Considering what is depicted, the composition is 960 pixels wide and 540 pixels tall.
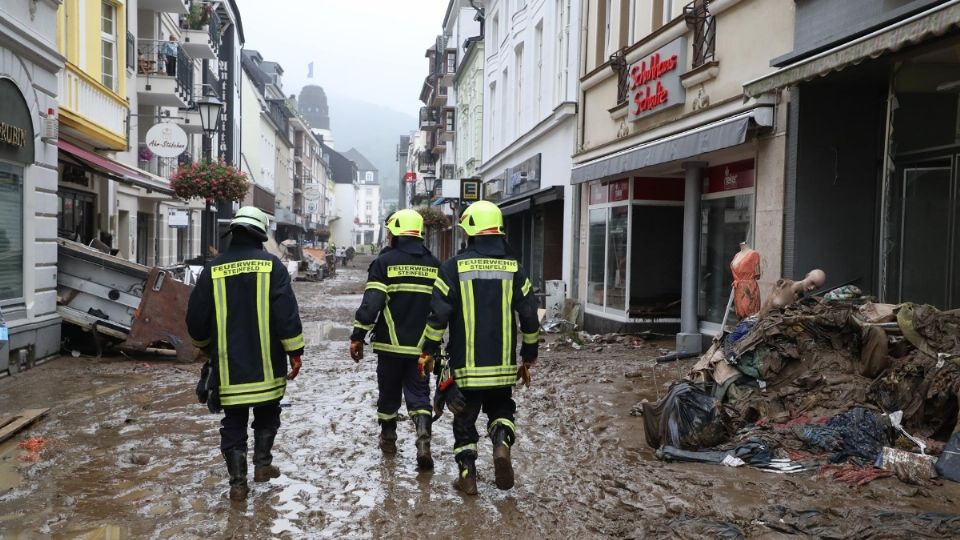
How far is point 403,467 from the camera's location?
5777 millimetres

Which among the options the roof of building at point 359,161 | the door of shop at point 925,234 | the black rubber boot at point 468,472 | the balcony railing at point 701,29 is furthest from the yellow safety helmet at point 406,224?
the roof of building at point 359,161

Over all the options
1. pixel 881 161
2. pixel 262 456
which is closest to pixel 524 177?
pixel 881 161

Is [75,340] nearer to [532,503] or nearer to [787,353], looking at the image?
[532,503]

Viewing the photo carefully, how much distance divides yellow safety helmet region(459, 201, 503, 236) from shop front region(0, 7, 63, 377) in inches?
250

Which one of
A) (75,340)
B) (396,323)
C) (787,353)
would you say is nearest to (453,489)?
(396,323)

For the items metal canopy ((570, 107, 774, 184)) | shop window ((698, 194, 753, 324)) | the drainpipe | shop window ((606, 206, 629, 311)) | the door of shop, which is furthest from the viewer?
shop window ((606, 206, 629, 311))

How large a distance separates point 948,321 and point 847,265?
300 cm

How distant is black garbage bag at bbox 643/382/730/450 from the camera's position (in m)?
5.77

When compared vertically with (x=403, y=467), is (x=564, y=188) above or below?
above

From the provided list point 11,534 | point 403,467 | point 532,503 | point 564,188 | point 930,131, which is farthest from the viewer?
point 564,188

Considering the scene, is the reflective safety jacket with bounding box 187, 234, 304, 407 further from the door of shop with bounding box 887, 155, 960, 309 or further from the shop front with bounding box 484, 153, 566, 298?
the shop front with bounding box 484, 153, 566, 298

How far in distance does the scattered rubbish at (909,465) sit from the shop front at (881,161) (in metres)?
2.93

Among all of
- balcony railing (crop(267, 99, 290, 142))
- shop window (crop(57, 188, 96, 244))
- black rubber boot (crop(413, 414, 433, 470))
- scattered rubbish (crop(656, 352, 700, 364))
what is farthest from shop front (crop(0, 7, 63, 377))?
balcony railing (crop(267, 99, 290, 142))

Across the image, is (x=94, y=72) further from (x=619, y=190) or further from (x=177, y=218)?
(x=619, y=190)
